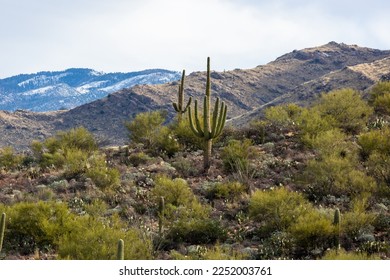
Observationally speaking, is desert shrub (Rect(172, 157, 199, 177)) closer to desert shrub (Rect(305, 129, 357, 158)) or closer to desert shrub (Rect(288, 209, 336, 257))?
desert shrub (Rect(305, 129, 357, 158))

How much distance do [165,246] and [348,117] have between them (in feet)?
53.0

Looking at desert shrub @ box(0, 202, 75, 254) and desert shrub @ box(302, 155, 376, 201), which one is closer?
desert shrub @ box(0, 202, 75, 254)

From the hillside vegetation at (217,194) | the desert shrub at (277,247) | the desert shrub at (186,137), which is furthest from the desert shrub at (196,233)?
the desert shrub at (186,137)

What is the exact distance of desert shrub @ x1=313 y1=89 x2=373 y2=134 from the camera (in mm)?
25469

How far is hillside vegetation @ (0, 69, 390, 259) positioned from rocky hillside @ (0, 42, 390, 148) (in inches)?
2906

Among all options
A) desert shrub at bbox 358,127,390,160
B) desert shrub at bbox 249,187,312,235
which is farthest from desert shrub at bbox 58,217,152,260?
desert shrub at bbox 358,127,390,160

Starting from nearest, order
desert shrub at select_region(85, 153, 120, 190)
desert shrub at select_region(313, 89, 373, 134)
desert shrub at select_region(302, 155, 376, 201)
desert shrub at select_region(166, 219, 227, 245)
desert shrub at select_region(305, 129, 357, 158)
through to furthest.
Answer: desert shrub at select_region(166, 219, 227, 245)
desert shrub at select_region(302, 155, 376, 201)
desert shrub at select_region(85, 153, 120, 190)
desert shrub at select_region(305, 129, 357, 158)
desert shrub at select_region(313, 89, 373, 134)

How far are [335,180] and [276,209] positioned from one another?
11.8 feet

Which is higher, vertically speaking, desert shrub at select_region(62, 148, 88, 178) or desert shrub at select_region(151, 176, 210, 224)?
desert shrub at select_region(62, 148, 88, 178)

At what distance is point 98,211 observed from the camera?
15.4 meters

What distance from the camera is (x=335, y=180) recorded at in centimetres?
1644

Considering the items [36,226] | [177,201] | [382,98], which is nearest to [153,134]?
[177,201]

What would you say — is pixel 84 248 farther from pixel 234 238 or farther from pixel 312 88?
pixel 312 88
